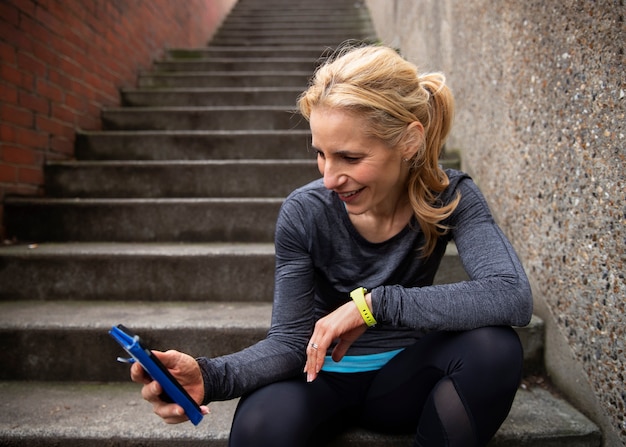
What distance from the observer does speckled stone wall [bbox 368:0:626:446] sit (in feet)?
4.14

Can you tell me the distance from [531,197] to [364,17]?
5137mm

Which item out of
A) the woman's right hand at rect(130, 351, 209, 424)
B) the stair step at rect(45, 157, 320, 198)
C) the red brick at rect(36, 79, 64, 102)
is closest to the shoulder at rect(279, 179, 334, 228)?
the woman's right hand at rect(130, 351, 209, 424)

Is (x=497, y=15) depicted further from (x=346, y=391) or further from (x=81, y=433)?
(x=81, y=433)

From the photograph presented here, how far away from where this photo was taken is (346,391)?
4.05ft

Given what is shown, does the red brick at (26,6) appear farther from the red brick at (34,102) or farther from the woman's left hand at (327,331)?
the woman's left hand at (327,331)

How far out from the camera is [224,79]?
397 cm

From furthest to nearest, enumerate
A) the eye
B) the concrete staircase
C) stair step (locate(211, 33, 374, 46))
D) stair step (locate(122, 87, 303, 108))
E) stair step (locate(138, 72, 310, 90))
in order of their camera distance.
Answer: stair step (locate(211, 33, 374, 46)) → stair step (locate(138, 72, 310, 90)) → stair step (locate(122, 87, 303, 108)) → the concrete staircase → the eye

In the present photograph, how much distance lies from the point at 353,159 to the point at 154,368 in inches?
25.7

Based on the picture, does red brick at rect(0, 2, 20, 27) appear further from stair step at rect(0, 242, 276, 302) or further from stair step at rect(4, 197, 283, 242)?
stair step at rect(0, 242, 276, 302)

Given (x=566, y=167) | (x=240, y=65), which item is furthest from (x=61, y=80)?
(x=566, y=167)

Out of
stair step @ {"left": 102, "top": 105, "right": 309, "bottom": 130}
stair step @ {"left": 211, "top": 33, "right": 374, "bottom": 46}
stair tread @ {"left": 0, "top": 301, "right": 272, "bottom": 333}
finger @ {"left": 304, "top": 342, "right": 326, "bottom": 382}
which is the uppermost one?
stair step @ {"left": 211, "top": 33, "right": 374, "bottom": 46}

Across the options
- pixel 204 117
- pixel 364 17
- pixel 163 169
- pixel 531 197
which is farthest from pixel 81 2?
pixel 364 17

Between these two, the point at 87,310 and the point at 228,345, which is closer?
the point at 228,345

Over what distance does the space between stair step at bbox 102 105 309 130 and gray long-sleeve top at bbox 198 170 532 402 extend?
200 centimetres
